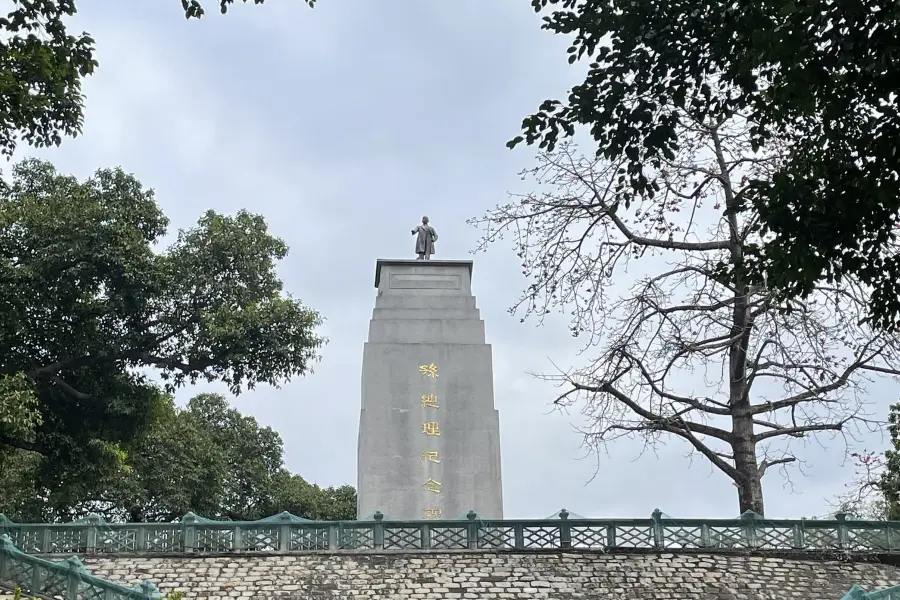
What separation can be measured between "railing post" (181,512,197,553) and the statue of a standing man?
6.76 metres

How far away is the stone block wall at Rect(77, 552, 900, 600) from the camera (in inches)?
480

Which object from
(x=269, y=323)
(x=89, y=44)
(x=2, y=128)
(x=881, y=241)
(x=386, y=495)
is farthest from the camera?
(x=269, y=323)

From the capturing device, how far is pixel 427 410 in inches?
631

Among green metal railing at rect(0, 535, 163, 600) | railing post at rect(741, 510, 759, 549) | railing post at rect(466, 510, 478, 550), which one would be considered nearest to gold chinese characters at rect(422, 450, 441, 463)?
railing post at rect(466, 510, 478, 550)

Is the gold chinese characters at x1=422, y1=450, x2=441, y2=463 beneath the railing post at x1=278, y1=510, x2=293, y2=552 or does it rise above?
above

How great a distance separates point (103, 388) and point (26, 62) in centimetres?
855

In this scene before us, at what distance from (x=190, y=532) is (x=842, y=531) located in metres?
8.83

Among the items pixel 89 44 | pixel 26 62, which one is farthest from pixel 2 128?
pixel 89 44

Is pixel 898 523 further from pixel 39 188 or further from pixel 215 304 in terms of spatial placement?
pixel 39 188

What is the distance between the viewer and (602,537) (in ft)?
43.6

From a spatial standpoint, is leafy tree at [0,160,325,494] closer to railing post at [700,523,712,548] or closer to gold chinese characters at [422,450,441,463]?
gold chinese characters at [422,450,441,463]

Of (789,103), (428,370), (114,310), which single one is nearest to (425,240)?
(428,370)

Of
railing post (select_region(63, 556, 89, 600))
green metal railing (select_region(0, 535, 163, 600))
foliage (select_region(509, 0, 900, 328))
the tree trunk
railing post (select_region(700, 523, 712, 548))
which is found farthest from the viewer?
the tree trunk

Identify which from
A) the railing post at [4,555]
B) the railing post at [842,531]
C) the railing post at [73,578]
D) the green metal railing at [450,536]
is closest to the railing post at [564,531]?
the green metal railing at [450,536]
